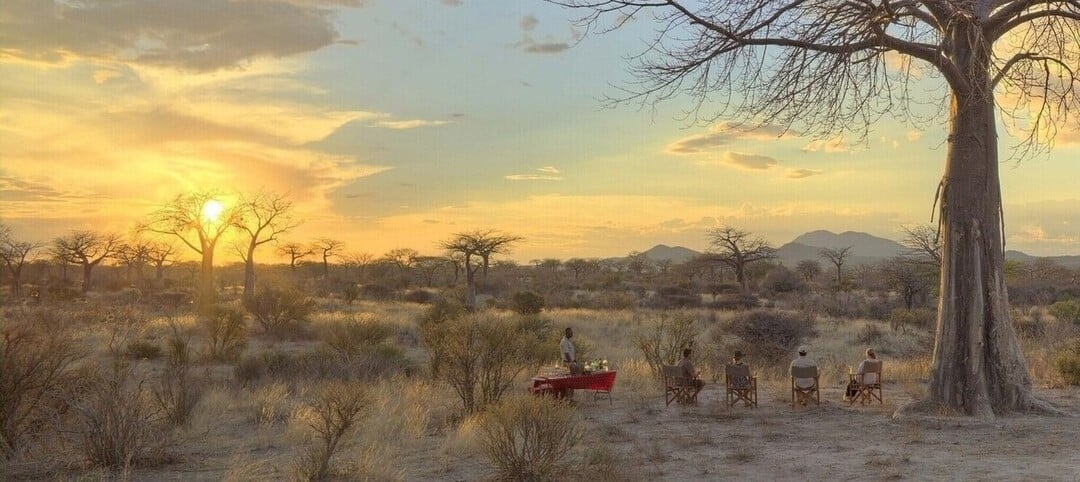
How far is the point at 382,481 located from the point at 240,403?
580 centimetres

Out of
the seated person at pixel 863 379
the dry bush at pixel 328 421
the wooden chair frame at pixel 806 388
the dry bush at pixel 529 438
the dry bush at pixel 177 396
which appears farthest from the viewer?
the seated person at pixel 863 379

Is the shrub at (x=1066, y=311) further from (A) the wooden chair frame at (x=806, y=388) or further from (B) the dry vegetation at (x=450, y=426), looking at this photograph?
(A) the wooden chair frame at (x=806, y=388)

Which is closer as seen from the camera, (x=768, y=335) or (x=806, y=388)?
→ (x=806, y=388)

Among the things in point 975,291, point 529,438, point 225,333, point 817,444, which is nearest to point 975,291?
point 975,291

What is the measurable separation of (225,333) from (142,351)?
204 cm

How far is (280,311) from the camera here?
27953 mm

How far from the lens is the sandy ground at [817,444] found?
27.8 feet

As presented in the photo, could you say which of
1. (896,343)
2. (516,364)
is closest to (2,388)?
(516,364)

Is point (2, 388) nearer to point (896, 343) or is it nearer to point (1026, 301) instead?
point (896, 343)

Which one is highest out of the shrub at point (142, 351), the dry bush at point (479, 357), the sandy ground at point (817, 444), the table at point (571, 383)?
the dry bush at point (479, 357)

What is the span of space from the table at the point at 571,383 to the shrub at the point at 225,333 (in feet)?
35.7

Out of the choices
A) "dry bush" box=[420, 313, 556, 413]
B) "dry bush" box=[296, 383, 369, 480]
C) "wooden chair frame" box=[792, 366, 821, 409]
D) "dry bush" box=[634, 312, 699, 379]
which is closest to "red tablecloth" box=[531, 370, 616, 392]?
"dry bush" box=[420, 313, 556, 413]

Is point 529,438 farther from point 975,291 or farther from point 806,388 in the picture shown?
point 975,291

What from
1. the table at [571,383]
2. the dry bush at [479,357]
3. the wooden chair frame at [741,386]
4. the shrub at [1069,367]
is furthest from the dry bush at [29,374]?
the shrub at [1069,367]
